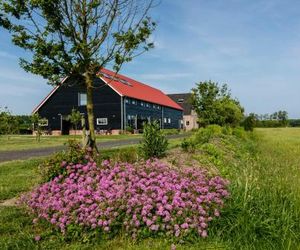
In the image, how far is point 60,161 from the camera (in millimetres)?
7957

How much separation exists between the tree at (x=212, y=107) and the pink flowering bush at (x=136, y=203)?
3069 cm

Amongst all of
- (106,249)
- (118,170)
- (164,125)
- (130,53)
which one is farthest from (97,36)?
(164,125)

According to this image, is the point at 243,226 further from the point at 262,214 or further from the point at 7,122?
the point at 7,122

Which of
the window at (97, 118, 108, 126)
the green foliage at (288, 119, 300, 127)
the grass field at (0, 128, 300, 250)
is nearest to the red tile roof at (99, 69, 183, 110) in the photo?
the window at (97, 118, 108, 126)

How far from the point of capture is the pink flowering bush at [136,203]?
5301 millimetres

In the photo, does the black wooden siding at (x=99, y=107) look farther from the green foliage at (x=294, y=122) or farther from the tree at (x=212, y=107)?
the green foliage at (x=294, y=122)

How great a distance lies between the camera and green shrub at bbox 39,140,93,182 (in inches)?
306

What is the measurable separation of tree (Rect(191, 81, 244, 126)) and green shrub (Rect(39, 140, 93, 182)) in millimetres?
28838

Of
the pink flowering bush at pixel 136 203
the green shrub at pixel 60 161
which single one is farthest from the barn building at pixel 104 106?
the pink flowering bush at pixel 136 203

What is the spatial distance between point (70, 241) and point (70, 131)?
5063 centimetres

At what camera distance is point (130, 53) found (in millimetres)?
13609

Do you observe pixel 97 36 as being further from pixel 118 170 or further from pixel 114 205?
pixel 114 205

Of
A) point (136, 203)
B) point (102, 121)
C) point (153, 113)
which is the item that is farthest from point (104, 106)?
point (136, 203)

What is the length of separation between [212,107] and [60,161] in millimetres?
29803
